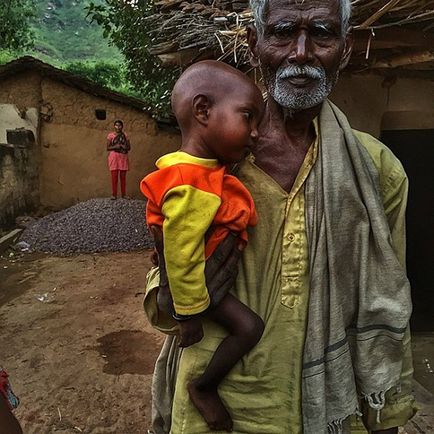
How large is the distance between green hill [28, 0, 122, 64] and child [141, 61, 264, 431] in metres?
34.2

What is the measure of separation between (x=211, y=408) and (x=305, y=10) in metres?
1.08

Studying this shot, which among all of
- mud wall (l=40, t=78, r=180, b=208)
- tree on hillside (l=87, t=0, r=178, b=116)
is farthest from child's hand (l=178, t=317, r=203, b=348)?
mud wall (l=40, t=78, r=180, b=208)

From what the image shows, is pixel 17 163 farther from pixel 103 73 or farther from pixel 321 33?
pixel 103 73

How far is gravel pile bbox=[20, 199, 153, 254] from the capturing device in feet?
28.5

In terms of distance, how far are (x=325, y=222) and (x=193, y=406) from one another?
63cm

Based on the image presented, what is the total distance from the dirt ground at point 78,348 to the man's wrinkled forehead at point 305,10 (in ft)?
9.29

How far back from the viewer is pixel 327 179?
134 cm

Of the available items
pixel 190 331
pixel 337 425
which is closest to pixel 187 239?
pixel 190 331

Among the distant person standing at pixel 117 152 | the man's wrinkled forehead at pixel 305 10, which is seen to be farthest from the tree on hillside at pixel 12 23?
the man's wrinkled forehead at pixel 305 10

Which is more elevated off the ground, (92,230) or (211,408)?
(211,408)

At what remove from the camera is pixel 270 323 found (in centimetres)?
136

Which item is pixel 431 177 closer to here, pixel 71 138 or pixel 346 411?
pixel 346 411

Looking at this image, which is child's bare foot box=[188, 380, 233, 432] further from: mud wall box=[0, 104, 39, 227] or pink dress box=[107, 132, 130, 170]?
pink dress box=[107, 132, 130, 170]

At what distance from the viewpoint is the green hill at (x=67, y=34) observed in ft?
115
